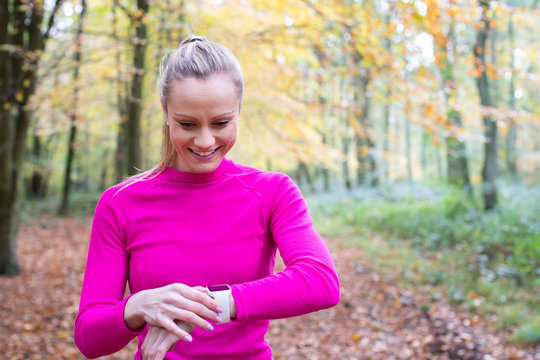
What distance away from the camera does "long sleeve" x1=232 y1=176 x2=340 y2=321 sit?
1479 millimetres

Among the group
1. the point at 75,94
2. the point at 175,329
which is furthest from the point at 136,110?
the point at 175,329

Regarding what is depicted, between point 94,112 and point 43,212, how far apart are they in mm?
5871

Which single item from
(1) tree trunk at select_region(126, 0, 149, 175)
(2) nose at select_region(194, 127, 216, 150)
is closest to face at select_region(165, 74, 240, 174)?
(2) nose at select_region(194, 127, 216, 150)

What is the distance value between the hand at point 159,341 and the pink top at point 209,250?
127 millimetres

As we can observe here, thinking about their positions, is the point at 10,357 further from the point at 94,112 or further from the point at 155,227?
the point at 94,112

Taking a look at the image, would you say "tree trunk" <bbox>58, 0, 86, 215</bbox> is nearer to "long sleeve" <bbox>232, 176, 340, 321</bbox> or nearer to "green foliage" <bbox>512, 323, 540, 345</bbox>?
"long sleeve" <bbox>232, 176, 340, 321</bbox>

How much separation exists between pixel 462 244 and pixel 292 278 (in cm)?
967

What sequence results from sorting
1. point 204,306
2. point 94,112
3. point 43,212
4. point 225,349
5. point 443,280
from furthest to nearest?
point 43,212 → point 94,112 → point 443,280 → point 225,349 → point 204,306

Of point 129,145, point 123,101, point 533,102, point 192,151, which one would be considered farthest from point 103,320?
point 533,102

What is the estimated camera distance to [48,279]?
30.1 feet

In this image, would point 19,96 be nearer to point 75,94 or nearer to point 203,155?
point 75,94

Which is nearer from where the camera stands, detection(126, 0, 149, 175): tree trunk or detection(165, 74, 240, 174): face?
detection(165, 74, 240, 174): face

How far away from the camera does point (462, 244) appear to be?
10055mm

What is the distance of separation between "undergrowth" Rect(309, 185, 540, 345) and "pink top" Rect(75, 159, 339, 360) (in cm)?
540
